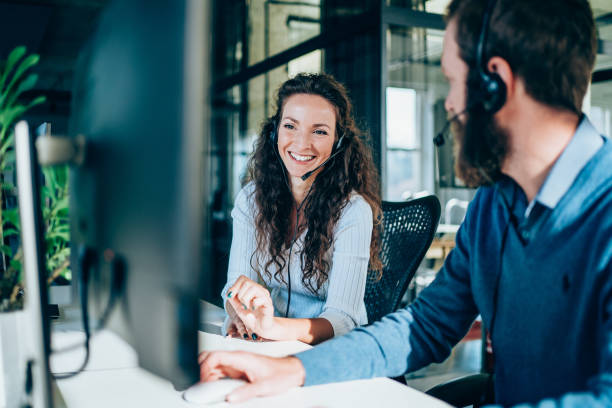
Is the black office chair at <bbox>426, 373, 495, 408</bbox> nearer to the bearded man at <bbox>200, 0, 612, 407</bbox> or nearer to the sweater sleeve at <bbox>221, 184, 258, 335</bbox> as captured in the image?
the bearded man at <bbox>200, 0, 612, 407</bbox>

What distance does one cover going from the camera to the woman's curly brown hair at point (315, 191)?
1.59 m

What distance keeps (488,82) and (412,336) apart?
0.53 meters

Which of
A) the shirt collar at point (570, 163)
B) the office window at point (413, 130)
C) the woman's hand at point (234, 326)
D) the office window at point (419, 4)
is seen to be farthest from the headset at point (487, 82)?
the office window at point (413, 130)

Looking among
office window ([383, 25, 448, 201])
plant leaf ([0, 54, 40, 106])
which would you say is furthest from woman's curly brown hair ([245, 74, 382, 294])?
office window ([383, 25, 448, 201])

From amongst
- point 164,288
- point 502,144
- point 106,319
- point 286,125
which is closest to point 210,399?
point 106,319

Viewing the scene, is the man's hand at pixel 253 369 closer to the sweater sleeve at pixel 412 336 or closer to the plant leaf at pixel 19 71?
the sweater sleeve at pixel 412 336

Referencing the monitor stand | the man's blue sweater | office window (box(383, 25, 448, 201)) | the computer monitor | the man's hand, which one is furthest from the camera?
office window (box(383, 25, 448, 201))

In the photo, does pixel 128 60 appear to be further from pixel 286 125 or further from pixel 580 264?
pixel 286 125

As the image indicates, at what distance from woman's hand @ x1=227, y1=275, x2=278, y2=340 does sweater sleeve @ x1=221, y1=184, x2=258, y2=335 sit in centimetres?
33

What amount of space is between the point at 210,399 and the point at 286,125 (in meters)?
→ 1.13

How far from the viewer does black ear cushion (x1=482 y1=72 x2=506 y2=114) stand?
34.3 inches

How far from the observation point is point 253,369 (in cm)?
90

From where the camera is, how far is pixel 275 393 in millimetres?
880

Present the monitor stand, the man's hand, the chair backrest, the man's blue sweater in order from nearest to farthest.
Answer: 1. the monitor stand
2. the man's blue sweater
3. the man's hand
4. the chair backrest
